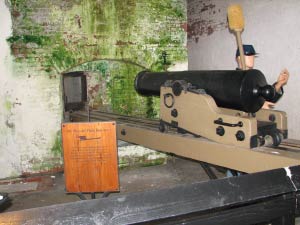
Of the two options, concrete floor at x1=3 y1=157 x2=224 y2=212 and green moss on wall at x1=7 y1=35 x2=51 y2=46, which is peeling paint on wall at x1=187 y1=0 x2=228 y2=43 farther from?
green moss on wall at x1=7 y1=35 x2=51 y2=46

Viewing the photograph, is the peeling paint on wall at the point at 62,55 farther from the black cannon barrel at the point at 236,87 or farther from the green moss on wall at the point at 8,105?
the black cannon barrel at the point at 236,87

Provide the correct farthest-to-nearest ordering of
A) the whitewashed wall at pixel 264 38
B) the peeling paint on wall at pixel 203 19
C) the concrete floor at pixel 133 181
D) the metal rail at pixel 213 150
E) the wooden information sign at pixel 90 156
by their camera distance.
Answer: the peeling paint on wall at pixel 203 19
the concrete floor at pixel 133 181
the whitewashed wall at pixel 264 38
the wooden information sign at pixel 90 156
the metal rail at pixel 213 150

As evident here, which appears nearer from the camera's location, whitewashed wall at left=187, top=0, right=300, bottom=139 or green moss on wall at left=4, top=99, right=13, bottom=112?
whitewashed wall at left=187, top=0, right=300, bottom=139

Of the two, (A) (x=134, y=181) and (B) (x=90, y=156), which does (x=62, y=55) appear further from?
(A) (x=134, y=181)

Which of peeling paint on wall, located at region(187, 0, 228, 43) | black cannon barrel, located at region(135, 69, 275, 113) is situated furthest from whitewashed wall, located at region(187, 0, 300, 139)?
black cannon barrel, located at region(135, 69, 275, 113)

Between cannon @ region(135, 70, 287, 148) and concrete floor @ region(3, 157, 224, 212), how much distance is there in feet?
4.82

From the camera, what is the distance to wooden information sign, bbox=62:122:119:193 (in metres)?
3.48

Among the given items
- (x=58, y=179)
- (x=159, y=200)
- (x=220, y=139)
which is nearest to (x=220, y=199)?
(x=159, y=200)

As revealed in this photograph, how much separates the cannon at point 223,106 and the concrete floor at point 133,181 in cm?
147

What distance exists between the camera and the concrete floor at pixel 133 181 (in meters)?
4.19

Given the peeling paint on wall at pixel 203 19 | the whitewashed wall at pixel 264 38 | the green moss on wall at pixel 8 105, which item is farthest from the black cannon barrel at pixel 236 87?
the green moss on wall at pixel 8 105

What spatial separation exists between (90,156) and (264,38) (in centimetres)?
268

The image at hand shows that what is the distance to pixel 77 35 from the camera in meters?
4.98

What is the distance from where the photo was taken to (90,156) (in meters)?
3.53
